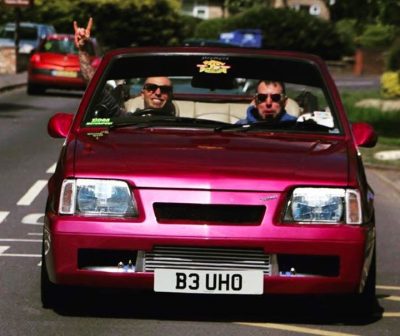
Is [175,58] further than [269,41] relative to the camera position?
No

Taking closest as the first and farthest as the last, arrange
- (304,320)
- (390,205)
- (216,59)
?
(304,320)
(216,59)
(390,205)

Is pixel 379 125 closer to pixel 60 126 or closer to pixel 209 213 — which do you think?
pixel 60 126

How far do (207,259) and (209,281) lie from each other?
12cm

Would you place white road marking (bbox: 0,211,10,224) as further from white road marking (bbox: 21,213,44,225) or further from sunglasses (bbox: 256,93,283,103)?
sunglasses (bbox: 256,93,283,103)

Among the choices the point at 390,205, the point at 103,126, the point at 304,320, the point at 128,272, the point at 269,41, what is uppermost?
the point at 103,126

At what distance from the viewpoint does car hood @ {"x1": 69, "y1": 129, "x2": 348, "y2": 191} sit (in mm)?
6199

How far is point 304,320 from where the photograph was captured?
6750 millimetres

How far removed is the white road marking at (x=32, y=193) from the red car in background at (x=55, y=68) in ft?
54.3

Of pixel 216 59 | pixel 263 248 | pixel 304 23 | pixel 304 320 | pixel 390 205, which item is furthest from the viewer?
pixel 304 23

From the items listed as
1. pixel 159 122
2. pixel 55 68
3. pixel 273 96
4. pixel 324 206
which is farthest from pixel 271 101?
pixel 55 68

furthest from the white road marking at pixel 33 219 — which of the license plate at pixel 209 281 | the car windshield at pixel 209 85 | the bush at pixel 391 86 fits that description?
the bush at pixel 391 86

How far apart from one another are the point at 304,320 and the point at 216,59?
1935 millimetres

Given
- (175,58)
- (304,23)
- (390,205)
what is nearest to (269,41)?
(304,23)

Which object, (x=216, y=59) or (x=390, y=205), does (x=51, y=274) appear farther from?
(x=390, y=205)
